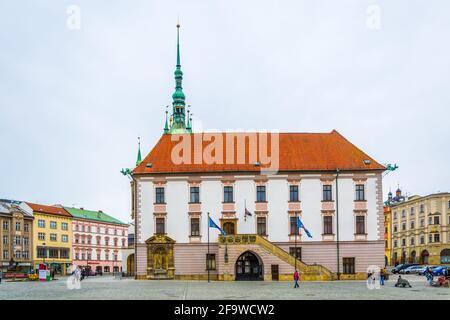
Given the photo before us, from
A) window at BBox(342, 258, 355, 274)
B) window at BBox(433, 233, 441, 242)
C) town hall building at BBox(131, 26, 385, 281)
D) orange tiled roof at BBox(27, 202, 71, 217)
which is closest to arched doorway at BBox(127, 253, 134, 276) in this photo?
town hall building at BBox(131, 26, 385, 281)

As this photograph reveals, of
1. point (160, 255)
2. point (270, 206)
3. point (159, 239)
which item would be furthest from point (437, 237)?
point (159, 239)

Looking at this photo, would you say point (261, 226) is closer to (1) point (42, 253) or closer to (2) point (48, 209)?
(1) point (42, 253)

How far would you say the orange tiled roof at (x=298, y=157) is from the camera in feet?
174

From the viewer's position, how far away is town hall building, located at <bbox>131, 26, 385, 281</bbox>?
5181 cm

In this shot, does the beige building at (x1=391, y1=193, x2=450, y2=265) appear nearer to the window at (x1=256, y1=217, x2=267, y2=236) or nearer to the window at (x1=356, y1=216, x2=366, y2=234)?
the window at (x1=356, y1=216, x2=366, y2=234)

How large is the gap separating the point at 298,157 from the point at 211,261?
1177cm

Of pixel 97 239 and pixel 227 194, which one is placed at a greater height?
pixel 227 194

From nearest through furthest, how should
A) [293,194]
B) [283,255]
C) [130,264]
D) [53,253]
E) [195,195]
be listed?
[283,255] < [293,194] < [195,195] < [130,264] < [53,253]

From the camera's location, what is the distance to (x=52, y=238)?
101562mm

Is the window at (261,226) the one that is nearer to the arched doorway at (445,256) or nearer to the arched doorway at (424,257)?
the arched doorway at (445,256)

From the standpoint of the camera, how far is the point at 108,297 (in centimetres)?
3175

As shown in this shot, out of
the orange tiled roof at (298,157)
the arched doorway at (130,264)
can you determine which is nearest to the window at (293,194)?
the orange tiled roof at (298,157)
